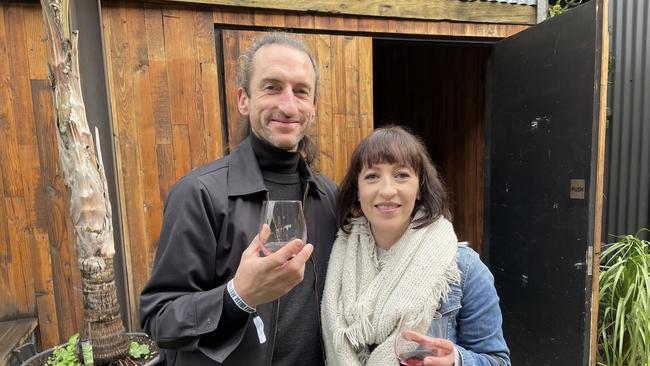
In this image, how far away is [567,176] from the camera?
259 centimetres

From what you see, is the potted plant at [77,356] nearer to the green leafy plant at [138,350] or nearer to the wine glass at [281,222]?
the green leafy plant at [138,350]

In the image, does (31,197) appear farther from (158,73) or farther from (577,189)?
(577,189)

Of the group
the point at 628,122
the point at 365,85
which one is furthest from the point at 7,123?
the point at 628,122

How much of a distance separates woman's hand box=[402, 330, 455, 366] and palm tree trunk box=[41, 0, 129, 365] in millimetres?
1819

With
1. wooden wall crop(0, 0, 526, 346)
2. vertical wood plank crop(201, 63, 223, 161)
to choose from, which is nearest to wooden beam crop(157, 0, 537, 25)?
wooden wall crop(0, 0, 526, 346)

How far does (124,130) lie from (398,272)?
2.01 meters

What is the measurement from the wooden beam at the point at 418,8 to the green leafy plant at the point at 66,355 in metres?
2.18

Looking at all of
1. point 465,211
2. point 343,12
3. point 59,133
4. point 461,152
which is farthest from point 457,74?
point 59,133

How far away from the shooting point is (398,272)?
1206 mm

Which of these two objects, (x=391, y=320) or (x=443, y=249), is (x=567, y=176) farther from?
(x=391, y=320)

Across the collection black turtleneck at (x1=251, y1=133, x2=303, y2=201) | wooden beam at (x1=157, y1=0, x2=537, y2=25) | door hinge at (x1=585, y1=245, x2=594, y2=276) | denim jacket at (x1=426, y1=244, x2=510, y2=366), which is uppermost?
wooden beam at (x1=157, y1=0, x2=537, y2=25)

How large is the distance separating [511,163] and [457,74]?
1588 mm

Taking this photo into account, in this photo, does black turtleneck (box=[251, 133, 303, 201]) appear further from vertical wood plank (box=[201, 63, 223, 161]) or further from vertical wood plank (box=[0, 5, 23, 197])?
vertical wood plank (box=[0, 5, 23, 197])

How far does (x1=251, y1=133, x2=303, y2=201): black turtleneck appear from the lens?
4.42 ft
